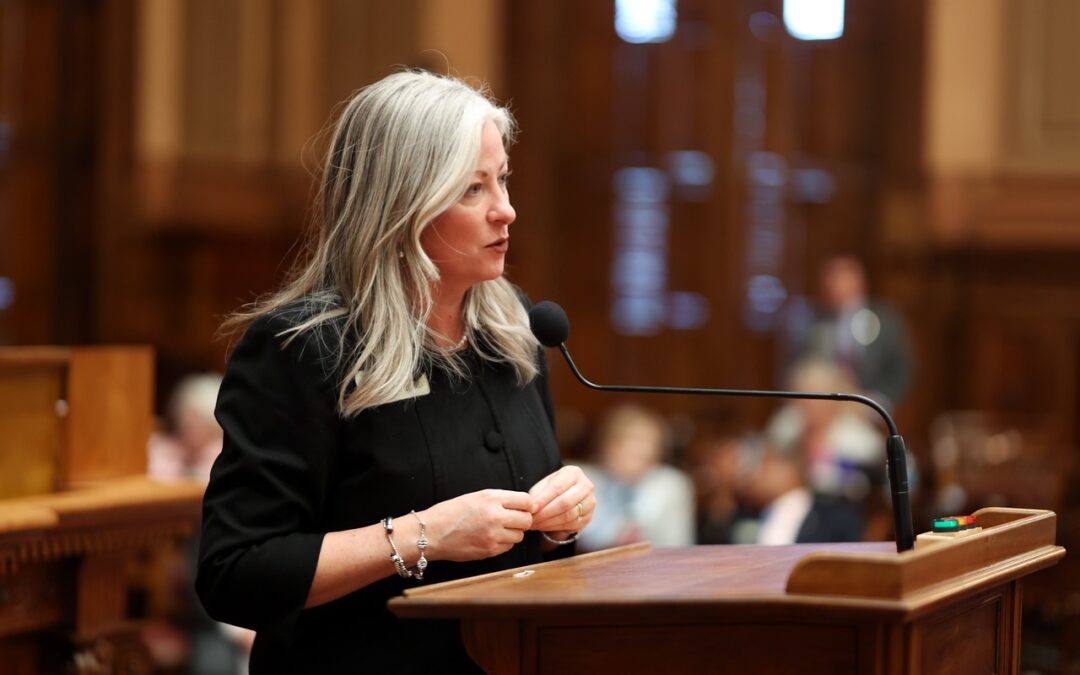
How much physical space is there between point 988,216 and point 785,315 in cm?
169

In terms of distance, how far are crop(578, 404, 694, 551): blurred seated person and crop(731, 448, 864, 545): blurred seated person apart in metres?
0.32

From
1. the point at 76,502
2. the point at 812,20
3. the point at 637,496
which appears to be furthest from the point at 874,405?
the point at 812,20

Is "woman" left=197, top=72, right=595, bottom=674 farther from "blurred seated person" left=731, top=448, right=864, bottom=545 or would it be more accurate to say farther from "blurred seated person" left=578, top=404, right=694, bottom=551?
"blurred seated person" left=578, top=404, right=694, bottom=551

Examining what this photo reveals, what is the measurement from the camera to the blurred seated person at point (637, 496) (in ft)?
21.8

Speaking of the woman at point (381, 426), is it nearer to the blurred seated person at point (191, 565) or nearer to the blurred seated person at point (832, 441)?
the blurred seated person at point (191, 565)

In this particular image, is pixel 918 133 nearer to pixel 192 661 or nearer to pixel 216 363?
pixel 216 363

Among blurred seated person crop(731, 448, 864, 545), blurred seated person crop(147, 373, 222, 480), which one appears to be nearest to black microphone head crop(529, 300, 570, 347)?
blurred seated person crop(731, 448, 864, 545)

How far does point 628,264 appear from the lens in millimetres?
10453

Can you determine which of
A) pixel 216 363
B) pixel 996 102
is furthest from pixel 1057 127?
pixel 216 363

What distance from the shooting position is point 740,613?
180 centimetres

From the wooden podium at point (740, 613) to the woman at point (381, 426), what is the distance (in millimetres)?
171

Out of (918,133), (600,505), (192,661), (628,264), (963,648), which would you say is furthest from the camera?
(628,264)

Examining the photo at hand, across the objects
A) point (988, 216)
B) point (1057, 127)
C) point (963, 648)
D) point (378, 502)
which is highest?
point (1057, 127)

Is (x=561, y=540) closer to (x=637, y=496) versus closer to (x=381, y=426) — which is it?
(x=381, y=426)
